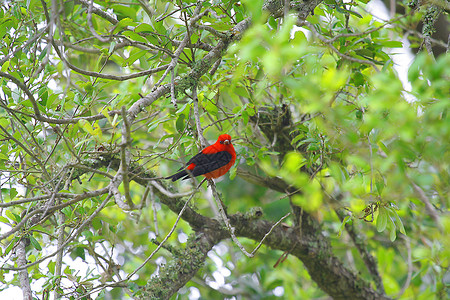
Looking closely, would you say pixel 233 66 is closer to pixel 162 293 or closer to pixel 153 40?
pixel 153 40

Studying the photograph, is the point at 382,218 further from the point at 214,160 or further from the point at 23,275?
the point at 23,275

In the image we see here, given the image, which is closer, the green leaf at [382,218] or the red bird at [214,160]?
the green leaf at [382,218]

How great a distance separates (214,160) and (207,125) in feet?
1.14

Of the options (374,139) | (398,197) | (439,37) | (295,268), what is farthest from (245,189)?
(398,197)

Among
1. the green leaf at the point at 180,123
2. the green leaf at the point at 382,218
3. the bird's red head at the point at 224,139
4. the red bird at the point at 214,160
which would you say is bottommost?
the green leaf at the point at 382,218

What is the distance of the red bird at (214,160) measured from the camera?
382 cm

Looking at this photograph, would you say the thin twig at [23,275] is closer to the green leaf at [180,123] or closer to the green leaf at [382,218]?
the green leaf at [180,123]

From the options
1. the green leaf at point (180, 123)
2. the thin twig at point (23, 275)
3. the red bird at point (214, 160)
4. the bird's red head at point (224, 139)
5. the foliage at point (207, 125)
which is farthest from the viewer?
the bird's red head at point (224, 139)

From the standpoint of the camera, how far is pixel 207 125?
12.4ft

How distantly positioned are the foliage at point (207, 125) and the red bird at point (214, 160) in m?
0.22

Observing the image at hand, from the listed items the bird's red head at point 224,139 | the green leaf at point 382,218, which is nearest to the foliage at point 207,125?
the green leaf at point 382,218

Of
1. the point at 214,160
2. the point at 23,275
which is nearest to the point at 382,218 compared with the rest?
the point at 214,160

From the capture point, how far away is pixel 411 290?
19.8 ft

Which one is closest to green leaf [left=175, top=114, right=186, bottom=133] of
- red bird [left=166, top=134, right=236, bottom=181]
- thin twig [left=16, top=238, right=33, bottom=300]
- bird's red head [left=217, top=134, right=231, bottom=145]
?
red bird [left=166, top=134, right=236, bottom=181]
